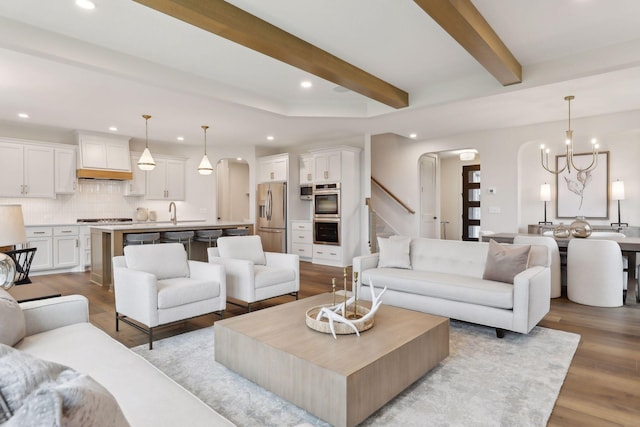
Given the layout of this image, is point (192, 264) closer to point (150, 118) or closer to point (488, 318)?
point (488, 318)

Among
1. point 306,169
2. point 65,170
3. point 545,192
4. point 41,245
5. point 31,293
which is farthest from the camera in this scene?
point 306,169

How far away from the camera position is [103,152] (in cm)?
712

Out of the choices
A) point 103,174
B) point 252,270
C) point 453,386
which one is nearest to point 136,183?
point 103,174

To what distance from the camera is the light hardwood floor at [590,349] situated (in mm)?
2049

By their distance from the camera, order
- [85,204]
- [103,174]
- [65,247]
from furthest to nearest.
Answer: [85,204]
[103,174]
[65,247]

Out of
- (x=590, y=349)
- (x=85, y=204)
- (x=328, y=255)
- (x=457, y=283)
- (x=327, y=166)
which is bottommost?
(x=590, y=349)

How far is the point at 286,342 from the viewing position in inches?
86.5

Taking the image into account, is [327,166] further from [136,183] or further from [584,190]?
[584,190]

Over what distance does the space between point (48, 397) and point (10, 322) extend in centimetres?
155

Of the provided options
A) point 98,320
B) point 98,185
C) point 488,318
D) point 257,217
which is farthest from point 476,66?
point 98,185

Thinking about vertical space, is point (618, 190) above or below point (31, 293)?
above

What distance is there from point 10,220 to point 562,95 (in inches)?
235

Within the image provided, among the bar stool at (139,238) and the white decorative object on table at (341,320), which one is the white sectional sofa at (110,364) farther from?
the bar stool at (139,238)

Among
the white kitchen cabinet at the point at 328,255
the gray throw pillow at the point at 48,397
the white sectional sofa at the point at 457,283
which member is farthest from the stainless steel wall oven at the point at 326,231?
the gray throw pillow at the point at 48,397
